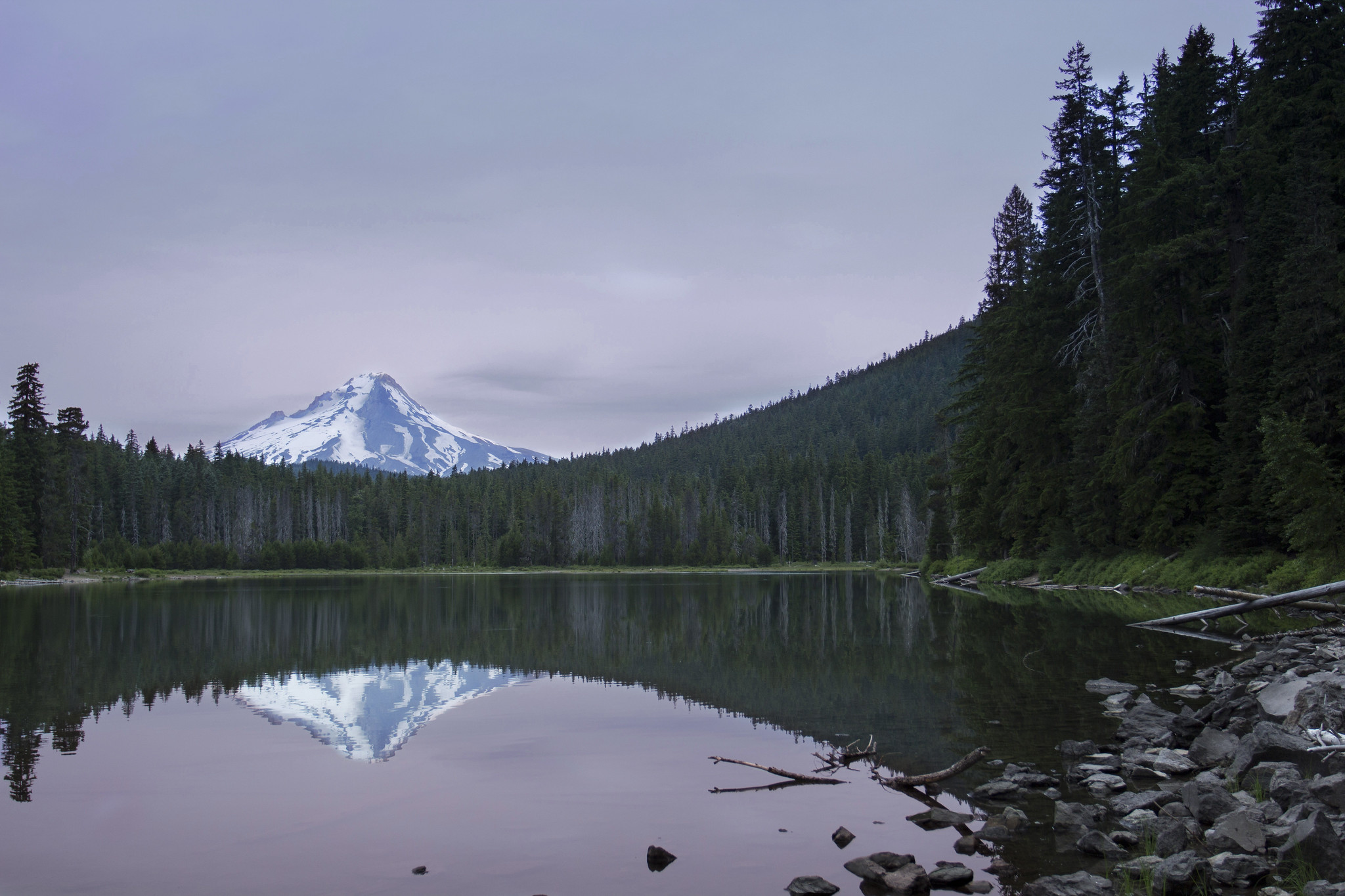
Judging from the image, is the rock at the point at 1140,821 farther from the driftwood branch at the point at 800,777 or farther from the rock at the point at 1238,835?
the driftwood branch at the point at 800,777

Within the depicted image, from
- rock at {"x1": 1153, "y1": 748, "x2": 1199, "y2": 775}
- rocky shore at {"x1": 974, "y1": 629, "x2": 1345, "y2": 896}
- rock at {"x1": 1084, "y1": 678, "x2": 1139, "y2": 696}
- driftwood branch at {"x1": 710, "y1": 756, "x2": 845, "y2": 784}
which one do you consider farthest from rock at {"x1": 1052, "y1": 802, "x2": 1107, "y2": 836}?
rock at {"x1": 1084, "y1": 678, "x2": 1139, "y2": 696}

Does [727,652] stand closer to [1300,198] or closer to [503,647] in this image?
[503,647]

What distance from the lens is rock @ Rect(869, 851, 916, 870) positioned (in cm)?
862

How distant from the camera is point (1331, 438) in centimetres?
2867

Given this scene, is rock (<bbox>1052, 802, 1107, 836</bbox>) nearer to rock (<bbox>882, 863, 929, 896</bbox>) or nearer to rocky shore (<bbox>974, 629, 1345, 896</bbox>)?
rocky shore (<bbox>974, 629, 1345, 896</bbox>)

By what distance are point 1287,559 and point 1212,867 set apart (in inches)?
983

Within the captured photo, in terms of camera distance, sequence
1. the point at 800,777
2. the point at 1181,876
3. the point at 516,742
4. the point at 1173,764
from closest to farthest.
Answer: the point at 1181,876 → the point at 1173,764 → the point at 800,777 → the point at 516,742

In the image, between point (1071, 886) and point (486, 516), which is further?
point (486, 516)

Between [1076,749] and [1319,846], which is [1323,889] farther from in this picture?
[1076,749]

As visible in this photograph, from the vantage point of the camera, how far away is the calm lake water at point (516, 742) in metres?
9.55

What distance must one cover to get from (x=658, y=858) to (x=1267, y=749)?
726cm

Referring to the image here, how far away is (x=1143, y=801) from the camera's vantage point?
989cm

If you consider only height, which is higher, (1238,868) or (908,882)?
(1238,868)

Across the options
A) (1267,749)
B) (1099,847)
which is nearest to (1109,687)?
(1267,749)
